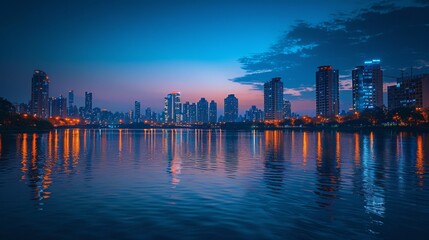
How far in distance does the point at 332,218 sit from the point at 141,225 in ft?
26.2

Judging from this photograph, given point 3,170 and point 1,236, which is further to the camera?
point 3,170

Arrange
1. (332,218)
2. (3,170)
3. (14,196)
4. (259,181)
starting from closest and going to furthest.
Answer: (332,218)
(14,196)
(259,181)
(3,170)

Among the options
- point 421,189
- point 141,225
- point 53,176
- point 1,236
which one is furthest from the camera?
point 53,176

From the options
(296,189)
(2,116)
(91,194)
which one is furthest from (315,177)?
(2,116)

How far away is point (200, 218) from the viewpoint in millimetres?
14945

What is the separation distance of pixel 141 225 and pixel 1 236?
16.0ft

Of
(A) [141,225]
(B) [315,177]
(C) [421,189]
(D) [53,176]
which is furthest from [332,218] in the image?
(D) [53,176]

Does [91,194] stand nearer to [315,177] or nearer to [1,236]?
[1,236]

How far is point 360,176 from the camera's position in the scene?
27.2m

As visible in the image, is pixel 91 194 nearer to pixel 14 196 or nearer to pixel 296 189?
pixel 14 196

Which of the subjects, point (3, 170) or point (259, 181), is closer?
point (259, 181)

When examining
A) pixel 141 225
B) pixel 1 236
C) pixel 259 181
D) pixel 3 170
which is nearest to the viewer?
pixel 1 236

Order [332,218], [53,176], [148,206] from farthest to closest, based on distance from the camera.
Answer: [53,176] → [148,206] → [332,218]

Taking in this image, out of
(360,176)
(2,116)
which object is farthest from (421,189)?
(2,116)
